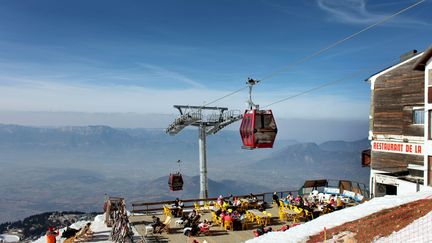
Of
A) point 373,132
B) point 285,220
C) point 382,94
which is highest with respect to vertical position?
point 382,94

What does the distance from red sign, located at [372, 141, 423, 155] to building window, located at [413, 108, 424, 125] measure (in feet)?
5.34

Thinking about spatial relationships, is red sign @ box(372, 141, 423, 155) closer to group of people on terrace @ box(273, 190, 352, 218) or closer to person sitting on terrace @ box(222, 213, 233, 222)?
group of people on terrace @ box(273, 190, 352, 218)

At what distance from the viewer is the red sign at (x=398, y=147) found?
26920 millimetres

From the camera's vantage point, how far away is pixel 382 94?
100 feet

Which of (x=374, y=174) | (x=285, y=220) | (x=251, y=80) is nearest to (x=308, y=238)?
(x=285, y=220)

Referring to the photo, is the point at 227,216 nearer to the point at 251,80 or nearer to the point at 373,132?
the point at 251,80

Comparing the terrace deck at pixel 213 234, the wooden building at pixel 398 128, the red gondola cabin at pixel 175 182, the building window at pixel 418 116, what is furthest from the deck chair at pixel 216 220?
the building window at pixel 418 116

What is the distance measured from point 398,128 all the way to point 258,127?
44.1ft

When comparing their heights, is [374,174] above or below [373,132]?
below

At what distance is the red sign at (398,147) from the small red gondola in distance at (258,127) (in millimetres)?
11825

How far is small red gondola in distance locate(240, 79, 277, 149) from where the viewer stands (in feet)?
71.9

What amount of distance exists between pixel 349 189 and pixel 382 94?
8602mm

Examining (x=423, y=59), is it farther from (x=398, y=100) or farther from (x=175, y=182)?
(x=175, y=182)

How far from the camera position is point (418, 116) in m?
27.3
